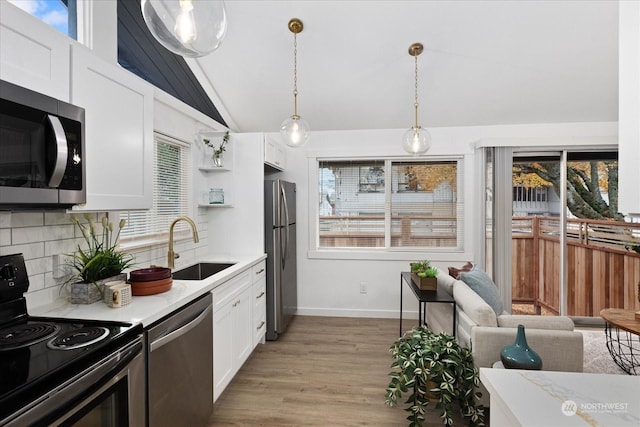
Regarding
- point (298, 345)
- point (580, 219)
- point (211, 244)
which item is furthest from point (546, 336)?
point (211, 244)

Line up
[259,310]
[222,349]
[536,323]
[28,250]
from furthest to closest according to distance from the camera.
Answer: [259,310], [222,349], [536,323], [28,250]

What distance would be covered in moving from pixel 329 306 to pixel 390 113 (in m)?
2.59

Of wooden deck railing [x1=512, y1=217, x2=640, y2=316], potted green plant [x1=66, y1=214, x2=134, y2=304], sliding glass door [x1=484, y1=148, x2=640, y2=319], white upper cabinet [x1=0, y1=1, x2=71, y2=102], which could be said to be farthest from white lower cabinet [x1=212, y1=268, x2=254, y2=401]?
wooden deck railing [x1=512, y1=217, x2=640, y2=316]

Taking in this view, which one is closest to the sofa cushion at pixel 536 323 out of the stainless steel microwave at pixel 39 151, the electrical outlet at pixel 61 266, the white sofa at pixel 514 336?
the white sofa at pixel 514 336

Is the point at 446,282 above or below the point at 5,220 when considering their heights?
below

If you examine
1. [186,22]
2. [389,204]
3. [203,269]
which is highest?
[186,22]

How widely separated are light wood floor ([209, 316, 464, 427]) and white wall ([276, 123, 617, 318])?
522 mm

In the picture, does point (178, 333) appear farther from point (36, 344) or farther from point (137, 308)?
point (36, 344)

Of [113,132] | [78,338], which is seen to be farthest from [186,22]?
[78,338]

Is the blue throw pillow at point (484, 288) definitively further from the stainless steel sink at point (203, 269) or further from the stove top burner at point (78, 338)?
the stove top burner at point (78, 338)

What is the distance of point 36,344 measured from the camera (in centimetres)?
114

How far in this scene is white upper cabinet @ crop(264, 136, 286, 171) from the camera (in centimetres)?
337

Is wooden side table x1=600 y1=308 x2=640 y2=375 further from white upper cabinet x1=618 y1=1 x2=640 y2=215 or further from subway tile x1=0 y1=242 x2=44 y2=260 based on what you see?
subway tile x1=0 y1=242 x2=44 y2=260

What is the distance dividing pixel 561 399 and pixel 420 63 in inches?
122
